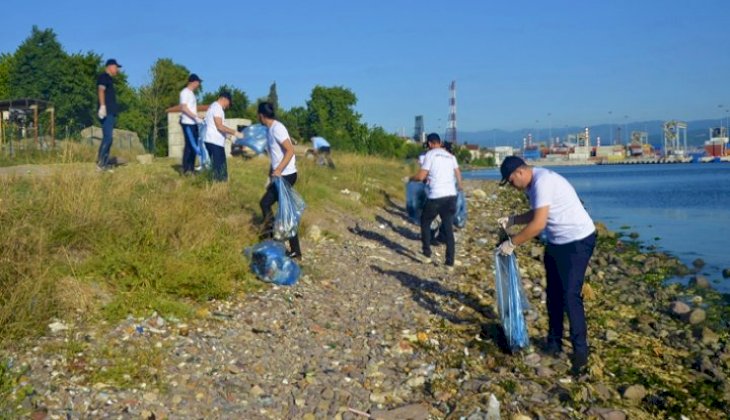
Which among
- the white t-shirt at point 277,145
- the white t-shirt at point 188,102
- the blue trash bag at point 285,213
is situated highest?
the white t-shirt at point 188,102

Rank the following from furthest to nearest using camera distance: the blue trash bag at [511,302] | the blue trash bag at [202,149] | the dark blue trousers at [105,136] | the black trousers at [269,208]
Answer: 1. the dark blue trousers at [105,136]
2. the blue trash bag at [202,149]
3. the black trousers at [269,208]
4. the blue trash bag at [511,302]

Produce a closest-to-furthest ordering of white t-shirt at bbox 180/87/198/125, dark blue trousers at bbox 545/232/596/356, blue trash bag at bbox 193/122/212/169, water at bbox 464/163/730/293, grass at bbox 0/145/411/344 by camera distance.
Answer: dark blue trousers at bbox 545/232/596/356 < grass at bbox 0/145/411/344 < blue trash bag at bbox 193/122/212/169 < white t-shirt at bbox 180/87/198/125 < water at bbox 464/163/730/293

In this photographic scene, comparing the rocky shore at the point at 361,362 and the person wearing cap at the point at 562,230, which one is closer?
the rocky shore at the point at 361,362

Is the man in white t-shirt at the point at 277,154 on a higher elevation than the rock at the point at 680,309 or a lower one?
higher

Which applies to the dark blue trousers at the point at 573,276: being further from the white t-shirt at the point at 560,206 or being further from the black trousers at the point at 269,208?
the black trousers at the point at 269,208

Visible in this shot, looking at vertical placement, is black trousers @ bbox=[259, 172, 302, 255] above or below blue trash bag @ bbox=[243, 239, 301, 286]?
above

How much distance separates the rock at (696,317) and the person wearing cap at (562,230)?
3.69 metres

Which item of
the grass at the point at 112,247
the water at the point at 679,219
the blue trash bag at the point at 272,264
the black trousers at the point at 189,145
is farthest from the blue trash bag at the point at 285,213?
the water at the point at 679,219

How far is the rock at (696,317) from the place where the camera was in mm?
8891

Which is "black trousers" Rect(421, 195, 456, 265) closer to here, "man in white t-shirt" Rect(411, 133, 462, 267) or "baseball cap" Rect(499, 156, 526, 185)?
"man in white t-shirt" Rect(411, 133, 462, 267)

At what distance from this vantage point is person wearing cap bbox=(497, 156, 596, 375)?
18.5 feet

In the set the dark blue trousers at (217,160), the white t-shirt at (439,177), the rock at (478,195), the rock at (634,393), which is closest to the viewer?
the rock at (634,393)

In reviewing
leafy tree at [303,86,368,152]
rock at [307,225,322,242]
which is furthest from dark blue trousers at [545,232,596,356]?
leafy tree at [303,86,368,152]

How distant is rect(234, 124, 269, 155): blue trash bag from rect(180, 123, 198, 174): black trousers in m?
1.32
